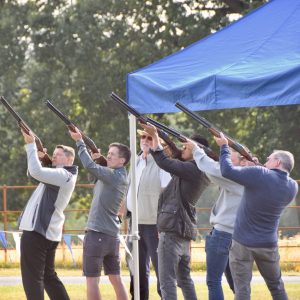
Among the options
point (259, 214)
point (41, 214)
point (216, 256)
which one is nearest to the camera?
point (259, 214)

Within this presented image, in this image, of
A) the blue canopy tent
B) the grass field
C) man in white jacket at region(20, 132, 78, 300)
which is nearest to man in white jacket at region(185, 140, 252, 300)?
the blue canopy tent

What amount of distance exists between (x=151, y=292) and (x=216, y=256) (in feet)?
13.6

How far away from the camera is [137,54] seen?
2738cm

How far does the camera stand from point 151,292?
1352 cm

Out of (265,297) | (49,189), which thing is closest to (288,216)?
(265,297)

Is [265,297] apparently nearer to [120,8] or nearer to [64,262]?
[64,262]

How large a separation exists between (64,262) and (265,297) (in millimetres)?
6157

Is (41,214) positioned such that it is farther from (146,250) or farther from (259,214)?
(259,214)

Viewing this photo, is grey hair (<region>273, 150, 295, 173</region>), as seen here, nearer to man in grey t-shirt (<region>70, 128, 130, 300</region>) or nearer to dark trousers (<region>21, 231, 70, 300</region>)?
man in grey t-shirt (<region>70, 128, 130, 300</region>)

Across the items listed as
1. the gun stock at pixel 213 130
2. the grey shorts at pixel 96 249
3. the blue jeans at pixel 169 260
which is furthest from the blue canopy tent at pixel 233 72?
the grey shorts at pixel 96 249

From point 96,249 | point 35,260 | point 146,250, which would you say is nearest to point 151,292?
point 146,250

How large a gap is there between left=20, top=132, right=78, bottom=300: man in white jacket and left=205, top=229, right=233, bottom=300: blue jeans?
4.63 feet

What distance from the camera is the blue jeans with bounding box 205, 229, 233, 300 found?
9.47 meters

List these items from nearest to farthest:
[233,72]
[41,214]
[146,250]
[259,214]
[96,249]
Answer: [259,214]
[233,72]
[41,214]
[96,249]
[146,250]
